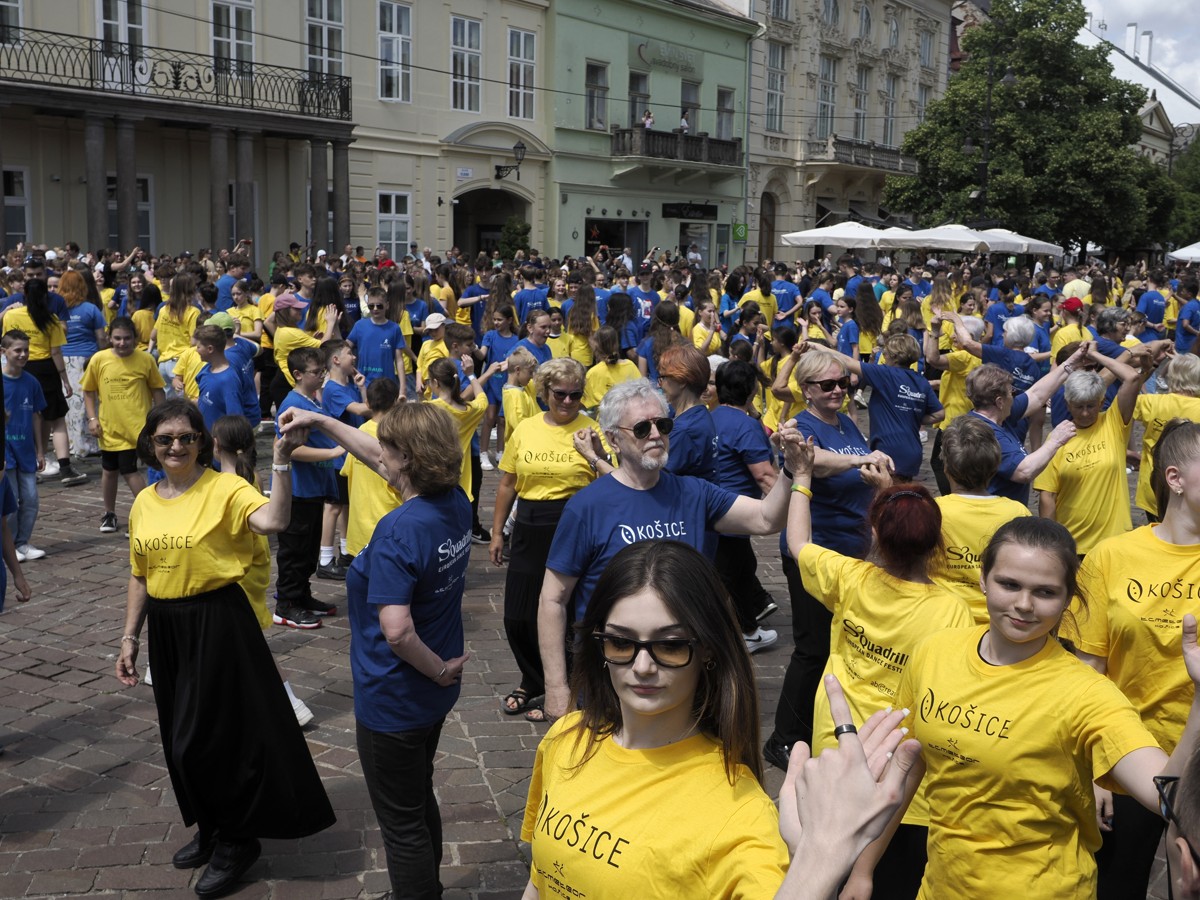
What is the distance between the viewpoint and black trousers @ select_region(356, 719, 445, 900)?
3738 mm

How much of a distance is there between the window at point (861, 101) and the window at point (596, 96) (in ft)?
46.6

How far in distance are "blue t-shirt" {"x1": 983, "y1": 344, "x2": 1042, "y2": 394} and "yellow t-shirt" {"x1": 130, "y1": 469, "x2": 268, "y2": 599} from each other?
653 cm

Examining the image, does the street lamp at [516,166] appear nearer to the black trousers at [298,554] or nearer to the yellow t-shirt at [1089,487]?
the black trousers at [298,554]

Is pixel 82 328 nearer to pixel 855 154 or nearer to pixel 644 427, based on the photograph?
pixel 644 427

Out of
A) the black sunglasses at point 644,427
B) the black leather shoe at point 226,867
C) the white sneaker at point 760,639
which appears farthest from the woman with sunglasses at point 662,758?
the white sneaker at point 760,639

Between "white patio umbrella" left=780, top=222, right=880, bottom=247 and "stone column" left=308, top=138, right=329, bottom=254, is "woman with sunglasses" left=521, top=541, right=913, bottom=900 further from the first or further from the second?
"stone column" left=308, top=138, right=329, bottom=254

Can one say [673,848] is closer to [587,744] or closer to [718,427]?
[587,744]

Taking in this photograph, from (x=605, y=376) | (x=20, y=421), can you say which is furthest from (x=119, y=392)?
(x=605, y=376)

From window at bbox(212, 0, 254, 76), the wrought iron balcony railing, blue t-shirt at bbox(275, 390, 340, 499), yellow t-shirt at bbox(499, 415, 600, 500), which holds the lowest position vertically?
blue t-shirt at bbox(275, 390, 340, 499)

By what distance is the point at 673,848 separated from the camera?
2182mm

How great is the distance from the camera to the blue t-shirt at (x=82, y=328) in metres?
11.6

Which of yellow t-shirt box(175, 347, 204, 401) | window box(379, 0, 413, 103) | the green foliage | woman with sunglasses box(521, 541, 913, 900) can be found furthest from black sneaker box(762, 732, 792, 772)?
the green foliage

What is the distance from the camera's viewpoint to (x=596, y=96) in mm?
33438

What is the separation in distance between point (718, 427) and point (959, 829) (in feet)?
11.0
